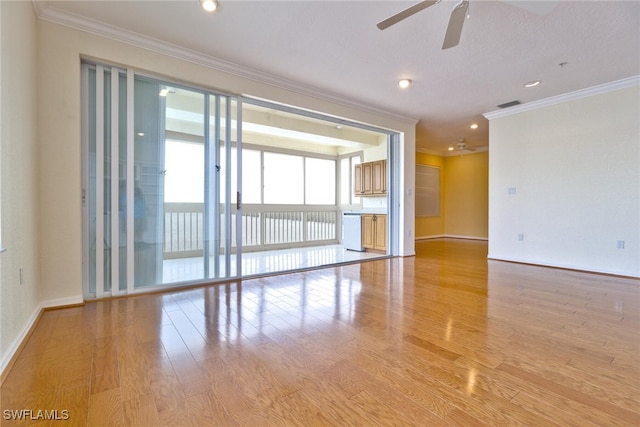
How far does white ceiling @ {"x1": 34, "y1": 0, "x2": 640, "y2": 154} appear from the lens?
2.46m

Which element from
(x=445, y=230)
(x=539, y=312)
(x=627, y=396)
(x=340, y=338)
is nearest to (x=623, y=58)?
(x=539, y=312)

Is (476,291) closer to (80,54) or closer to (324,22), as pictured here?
(324,22)

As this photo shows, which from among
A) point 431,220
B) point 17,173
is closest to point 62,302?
point 17,173

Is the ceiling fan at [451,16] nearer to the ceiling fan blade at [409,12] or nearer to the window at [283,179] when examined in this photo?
the ceiling fan blade at [409,12]

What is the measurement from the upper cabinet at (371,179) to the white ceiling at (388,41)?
2305 mm

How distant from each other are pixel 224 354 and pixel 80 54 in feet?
9.72

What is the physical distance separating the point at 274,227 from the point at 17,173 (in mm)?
4979

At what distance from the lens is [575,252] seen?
4289mm

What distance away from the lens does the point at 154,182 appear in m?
3.09

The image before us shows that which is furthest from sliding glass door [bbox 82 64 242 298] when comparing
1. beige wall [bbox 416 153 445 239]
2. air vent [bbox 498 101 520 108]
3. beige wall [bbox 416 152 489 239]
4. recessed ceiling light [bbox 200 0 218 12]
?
beige wall [bbox 416 152 489 239]

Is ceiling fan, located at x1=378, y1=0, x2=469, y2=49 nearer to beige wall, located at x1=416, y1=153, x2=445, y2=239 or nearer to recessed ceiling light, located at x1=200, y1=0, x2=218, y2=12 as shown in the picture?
recessed ceiling light, located at x1=200, y1=0, x2=218, y2=12

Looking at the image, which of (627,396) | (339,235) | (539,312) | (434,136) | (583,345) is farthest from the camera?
(339,235)

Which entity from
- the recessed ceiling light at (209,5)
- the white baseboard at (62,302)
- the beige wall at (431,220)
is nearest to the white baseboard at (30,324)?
the white baseboard at (62,302)

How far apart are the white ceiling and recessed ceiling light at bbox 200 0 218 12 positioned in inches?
2.8
